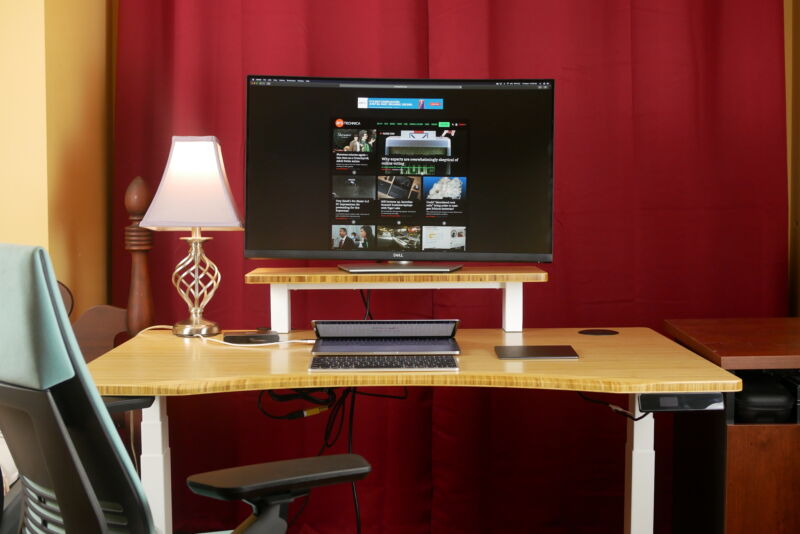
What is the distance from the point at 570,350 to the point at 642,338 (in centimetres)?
31

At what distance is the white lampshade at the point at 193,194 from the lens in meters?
1.89

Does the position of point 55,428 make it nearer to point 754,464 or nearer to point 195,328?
point 195,328

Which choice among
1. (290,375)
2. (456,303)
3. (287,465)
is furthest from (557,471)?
(287,465)

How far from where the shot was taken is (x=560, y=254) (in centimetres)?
232

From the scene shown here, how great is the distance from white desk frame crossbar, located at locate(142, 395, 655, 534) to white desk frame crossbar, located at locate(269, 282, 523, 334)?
42 centimetres

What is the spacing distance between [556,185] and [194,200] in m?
1.09

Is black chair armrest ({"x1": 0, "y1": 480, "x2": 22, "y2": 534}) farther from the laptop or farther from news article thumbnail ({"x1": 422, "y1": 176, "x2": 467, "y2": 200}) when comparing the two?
news article thumbnail ({"x1": 422, "y1": 176, "x2": 467, "y2": 200})

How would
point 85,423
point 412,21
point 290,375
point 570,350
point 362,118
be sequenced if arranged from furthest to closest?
1. point 412,21
2. point 362,118
3. point 570,350
4. point 290,375
5. point 85,423

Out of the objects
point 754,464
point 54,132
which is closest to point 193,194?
point 54,132

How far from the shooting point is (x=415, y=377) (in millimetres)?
1530

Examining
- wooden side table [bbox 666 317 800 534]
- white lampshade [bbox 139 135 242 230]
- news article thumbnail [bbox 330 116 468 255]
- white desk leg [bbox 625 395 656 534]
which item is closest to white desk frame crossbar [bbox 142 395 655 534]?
white desk leg [bbox 625 395 656 534]

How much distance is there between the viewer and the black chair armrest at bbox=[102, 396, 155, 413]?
56.7 inches

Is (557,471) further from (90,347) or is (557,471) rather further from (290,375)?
(90,347)

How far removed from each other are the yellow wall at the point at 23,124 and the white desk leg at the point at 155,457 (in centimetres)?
76
